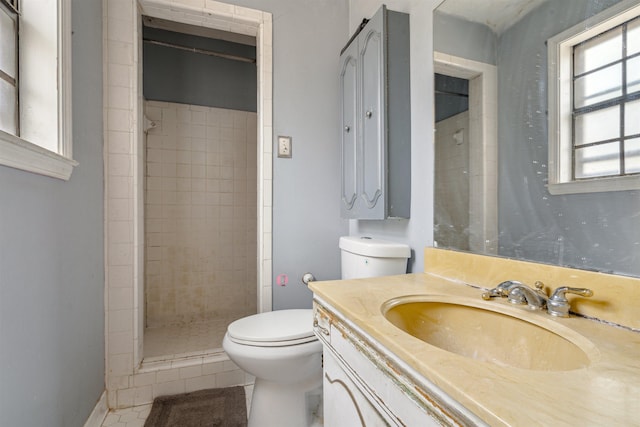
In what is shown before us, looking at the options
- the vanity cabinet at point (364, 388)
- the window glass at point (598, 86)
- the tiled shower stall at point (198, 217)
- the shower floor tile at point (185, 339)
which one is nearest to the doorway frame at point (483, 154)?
the window glass at point (598, 86)

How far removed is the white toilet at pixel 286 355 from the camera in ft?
3.63

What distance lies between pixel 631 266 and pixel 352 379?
22.7 inches

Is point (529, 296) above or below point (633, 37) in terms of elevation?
below

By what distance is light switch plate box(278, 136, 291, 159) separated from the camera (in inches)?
65.1

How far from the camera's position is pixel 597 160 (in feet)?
2.01

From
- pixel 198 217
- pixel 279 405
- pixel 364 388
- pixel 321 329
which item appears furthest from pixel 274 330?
pixel 198 217

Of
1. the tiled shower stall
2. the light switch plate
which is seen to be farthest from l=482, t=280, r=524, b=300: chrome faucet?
the tiled shower stall

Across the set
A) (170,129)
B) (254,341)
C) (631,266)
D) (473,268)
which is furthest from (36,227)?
(170,129)

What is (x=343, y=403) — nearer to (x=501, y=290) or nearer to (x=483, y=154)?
(x=501, y=290)

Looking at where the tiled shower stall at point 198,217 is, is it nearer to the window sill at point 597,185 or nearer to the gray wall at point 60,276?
the gray wall at point 60,276

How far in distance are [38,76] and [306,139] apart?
113cm

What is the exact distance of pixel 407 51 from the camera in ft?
3.99

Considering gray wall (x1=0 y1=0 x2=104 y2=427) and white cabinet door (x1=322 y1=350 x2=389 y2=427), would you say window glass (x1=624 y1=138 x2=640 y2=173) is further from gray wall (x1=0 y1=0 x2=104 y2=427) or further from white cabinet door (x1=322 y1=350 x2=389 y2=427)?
Answer: gray wall (x1=0 y1=0 x2=104 y2=427)

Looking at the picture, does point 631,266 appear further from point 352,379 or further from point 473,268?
point 352,379
